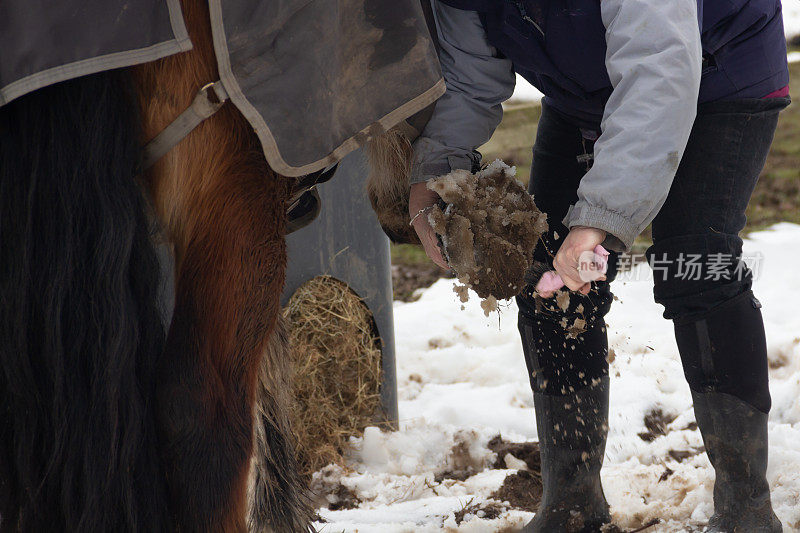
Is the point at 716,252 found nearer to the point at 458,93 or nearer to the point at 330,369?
the point at 458,93

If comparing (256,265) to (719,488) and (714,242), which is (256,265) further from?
(719,488)

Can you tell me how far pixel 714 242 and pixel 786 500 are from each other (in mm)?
832

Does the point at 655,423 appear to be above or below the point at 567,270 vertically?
below

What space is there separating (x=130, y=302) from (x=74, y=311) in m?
0.09

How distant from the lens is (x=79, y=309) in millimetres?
1312

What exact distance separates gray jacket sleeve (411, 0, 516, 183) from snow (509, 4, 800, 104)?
552cm

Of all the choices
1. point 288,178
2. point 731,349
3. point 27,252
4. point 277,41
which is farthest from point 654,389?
point 27,252

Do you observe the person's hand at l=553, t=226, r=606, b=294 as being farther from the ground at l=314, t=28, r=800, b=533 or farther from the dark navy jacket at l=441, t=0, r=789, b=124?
the dark navy jacket at l=441, t=0, r=789, b=124

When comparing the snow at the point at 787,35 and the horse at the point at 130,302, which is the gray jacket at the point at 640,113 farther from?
the snow at the point at 787,35

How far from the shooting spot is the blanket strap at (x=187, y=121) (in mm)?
1329

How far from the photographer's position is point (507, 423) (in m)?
2.84

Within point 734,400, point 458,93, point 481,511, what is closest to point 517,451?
point 481,511

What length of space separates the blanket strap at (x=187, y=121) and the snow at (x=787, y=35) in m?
6.11

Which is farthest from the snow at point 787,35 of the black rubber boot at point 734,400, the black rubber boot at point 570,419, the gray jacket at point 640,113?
the gray jacket at point 640,113
